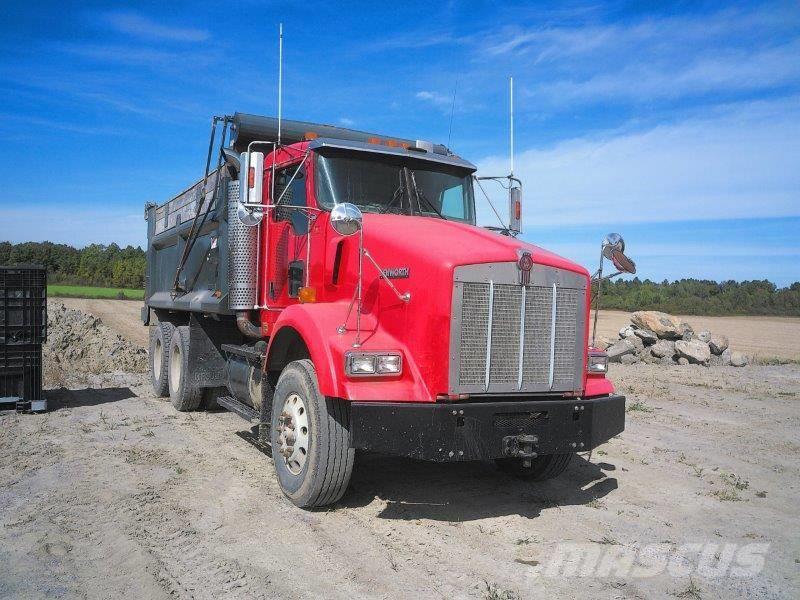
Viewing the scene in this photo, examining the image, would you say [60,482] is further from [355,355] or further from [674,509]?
[674,509]

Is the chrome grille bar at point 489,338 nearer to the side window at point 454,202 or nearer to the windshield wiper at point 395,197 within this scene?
the windshield wiper at point 395,197

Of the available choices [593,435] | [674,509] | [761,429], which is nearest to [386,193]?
[593,435]

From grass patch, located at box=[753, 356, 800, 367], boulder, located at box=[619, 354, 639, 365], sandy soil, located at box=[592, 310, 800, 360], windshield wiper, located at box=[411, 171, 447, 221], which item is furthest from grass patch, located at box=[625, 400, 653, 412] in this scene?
grass patch, located at box=[753, 356, 800, 367]

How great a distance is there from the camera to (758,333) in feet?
87.7

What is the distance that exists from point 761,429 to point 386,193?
5.92m

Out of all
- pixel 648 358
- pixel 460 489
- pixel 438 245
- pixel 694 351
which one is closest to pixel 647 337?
pixel 648 358

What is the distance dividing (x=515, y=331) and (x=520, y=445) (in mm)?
793

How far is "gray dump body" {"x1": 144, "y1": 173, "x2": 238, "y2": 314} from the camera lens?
742 cm

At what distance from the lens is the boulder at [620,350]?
50.9ft

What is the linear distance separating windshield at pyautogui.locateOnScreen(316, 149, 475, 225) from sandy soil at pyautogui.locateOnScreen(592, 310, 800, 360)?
11.9 meters

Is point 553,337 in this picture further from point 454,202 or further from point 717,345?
point 717,345

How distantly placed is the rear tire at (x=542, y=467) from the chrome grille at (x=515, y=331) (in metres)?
0.96

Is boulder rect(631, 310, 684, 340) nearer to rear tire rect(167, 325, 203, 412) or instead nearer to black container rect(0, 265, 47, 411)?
rear tire rect(167, 325, 203, 412)

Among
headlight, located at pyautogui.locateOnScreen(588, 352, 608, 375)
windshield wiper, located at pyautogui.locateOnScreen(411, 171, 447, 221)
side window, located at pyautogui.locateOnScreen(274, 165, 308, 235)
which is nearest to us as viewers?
headlight, located at pyautogui.locateOnScreen(588, 352, 608, 375)
